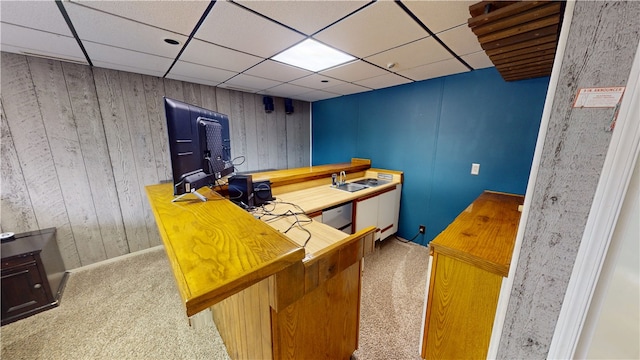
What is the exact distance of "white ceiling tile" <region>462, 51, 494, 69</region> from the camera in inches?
70.0

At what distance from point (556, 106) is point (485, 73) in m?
1.83

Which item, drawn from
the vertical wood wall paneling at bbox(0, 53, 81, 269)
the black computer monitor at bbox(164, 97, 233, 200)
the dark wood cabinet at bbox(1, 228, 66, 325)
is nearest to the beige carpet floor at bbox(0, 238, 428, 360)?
the dark wood cabinet at bbox(1, 228, 66, 325)

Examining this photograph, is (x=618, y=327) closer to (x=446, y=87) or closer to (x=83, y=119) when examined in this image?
(x=446, y=87)

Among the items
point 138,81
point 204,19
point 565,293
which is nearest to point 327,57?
point 204,19

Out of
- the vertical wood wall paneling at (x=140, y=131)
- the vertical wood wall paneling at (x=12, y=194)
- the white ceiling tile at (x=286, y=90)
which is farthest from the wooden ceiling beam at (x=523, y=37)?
the vertical wood wall paneling at (x=12, y=194)

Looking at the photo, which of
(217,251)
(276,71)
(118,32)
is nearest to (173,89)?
(118,32)

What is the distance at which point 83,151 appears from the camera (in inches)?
86.3

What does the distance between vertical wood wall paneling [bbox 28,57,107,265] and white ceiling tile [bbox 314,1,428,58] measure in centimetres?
256

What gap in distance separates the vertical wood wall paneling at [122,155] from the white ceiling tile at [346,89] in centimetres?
247

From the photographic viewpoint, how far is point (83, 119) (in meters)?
2.16

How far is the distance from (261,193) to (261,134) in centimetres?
198

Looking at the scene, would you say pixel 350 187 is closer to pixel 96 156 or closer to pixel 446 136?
pixel 446 136

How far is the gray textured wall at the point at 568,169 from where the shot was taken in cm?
63

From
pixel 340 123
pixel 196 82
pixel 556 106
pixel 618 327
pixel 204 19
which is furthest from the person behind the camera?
pixel 340 123
